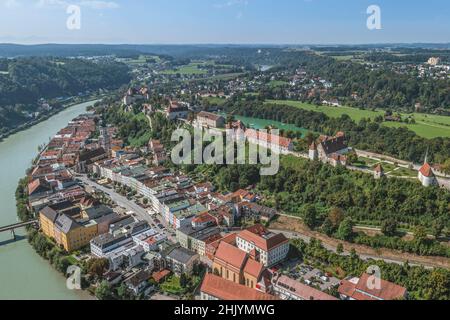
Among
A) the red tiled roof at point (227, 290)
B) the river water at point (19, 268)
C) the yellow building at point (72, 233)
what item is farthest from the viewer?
the yellow building at point (72, 233)

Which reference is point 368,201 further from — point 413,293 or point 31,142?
point 31,142

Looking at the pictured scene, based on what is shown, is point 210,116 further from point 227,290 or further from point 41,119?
point 41,119

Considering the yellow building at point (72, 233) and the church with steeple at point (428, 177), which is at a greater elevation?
the church with steeple at point (428, 177)

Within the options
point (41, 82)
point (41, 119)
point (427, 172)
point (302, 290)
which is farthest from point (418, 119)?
point (41, 82)

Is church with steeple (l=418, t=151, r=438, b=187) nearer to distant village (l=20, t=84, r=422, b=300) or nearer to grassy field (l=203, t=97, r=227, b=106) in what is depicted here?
distant village (l=20, t=84, r=422, b=300)

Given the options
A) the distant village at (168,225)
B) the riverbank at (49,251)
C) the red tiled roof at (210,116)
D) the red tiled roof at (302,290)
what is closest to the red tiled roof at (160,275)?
the distant village at (168,225)

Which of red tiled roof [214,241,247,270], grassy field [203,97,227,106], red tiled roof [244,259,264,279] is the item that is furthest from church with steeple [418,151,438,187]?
grassy field [203,97,227,106]

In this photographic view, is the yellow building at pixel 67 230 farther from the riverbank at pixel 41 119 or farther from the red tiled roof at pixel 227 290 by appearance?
the riverbank at pixel 41 119
